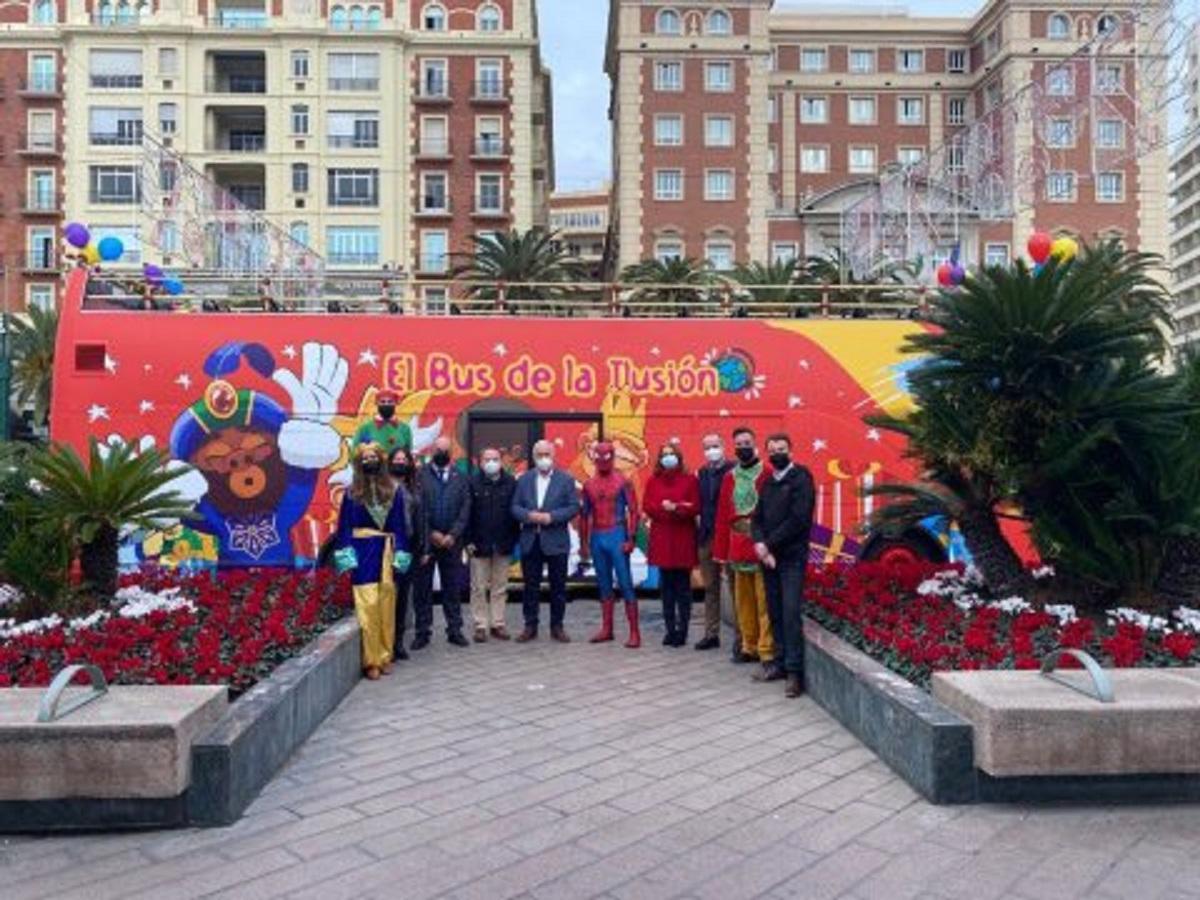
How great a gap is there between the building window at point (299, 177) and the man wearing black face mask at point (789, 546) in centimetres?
5331

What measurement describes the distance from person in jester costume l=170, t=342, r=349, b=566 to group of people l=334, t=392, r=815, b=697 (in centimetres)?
135

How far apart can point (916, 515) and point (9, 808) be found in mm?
6529

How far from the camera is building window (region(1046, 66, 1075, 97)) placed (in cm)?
1486

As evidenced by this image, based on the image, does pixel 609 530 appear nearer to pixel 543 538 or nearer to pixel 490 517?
pixel 543 538

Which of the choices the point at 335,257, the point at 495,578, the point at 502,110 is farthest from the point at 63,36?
the point at 495,578

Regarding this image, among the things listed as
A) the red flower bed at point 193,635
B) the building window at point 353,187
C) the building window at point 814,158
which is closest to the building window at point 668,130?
the building window at point 814,158

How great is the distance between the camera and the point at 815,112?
69.6 meters

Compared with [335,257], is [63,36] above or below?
above

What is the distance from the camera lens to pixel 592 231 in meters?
116

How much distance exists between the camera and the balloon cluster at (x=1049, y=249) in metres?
7.90

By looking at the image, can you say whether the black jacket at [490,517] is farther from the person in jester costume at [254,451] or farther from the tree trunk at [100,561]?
the tree trunk at [100,561]

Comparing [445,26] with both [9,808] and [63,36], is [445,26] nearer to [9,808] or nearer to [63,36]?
[63,36]

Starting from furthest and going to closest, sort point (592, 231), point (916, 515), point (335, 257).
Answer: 1. point (592, 231)
2. point (335, 257)
3. point (916, 515)

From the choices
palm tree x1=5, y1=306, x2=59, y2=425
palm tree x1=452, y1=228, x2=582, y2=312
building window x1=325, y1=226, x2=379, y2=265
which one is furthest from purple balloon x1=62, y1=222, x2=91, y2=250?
building window x1=325, y1=226, x2=379, y2=265
